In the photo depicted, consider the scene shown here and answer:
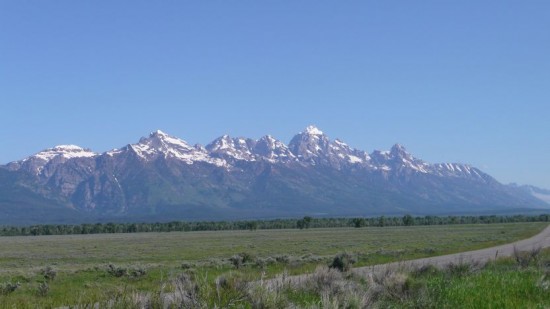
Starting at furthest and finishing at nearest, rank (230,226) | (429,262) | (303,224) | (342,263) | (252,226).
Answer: (230,226), (303,224), (252,226), (342,263), (429,262)

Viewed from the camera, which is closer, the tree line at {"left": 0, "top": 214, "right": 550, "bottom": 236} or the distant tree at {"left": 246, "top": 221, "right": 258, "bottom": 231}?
the distant tree at {"left": 246, "top": 221, "right": 258, "bottom": 231}

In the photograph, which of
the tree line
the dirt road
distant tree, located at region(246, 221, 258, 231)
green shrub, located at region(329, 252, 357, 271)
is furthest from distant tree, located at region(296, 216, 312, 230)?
green shrub, located at region(329, 252, 357, 271)

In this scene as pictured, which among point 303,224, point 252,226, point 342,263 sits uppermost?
point 303,224

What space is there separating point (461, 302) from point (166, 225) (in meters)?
157

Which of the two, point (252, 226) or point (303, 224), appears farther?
point (303, 224)

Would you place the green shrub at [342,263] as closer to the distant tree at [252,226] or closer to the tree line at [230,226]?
the tree line at [230,226]

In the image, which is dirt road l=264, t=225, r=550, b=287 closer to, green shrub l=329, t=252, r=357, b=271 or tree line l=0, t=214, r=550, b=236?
green shrub l=329, t=252, r=357, b=271

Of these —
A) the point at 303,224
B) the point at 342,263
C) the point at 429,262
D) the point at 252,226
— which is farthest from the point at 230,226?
the point at 429,262

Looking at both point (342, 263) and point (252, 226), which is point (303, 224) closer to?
point (252, 226)

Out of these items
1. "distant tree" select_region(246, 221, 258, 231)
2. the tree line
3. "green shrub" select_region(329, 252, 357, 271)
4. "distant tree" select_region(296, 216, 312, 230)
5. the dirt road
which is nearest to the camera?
the dirt road

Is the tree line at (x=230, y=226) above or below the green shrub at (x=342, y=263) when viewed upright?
above

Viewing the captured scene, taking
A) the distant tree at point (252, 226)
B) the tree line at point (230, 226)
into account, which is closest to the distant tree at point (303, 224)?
the tree line at point (230, 226)

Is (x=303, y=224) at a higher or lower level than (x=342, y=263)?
higher

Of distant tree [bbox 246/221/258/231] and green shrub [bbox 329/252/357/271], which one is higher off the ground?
distant tree [bbox 246/221/258/231]
